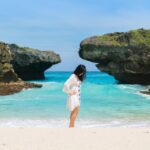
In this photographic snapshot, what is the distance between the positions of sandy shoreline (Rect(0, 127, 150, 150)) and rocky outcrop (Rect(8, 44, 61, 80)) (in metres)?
66.2

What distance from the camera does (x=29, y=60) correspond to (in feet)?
249

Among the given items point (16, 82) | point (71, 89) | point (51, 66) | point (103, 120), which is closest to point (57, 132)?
point (71, 89)

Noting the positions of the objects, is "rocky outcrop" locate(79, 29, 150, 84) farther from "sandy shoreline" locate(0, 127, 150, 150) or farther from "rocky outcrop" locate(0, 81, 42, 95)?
"sandy shoreline" locate(0, 127, 150, 150)

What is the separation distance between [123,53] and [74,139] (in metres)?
47.7

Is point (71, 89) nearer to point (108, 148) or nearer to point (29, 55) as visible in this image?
point (108, 148)

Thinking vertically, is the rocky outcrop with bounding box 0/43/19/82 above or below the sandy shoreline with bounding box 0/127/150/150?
below

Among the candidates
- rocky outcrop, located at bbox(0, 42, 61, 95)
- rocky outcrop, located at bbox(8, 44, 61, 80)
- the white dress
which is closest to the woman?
the white dress

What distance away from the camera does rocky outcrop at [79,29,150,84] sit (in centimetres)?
5456

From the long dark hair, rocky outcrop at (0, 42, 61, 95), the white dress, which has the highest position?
the long dark hair

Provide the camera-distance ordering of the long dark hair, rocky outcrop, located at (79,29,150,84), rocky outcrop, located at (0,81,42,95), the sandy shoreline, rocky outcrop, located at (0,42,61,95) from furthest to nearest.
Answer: rocky outcrop, located at (0,42,61,95)
rocky outcrop, located at (79,29,150,84)
rocky outcrop, located at (0,81,42,95)
the long dark hair
the sandy shoreline

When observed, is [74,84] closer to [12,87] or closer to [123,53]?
[12,87]

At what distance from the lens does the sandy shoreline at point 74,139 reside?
315 inches

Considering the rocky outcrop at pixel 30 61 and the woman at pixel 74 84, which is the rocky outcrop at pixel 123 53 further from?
the woman at pixel 74 84

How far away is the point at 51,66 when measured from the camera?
82.1m
